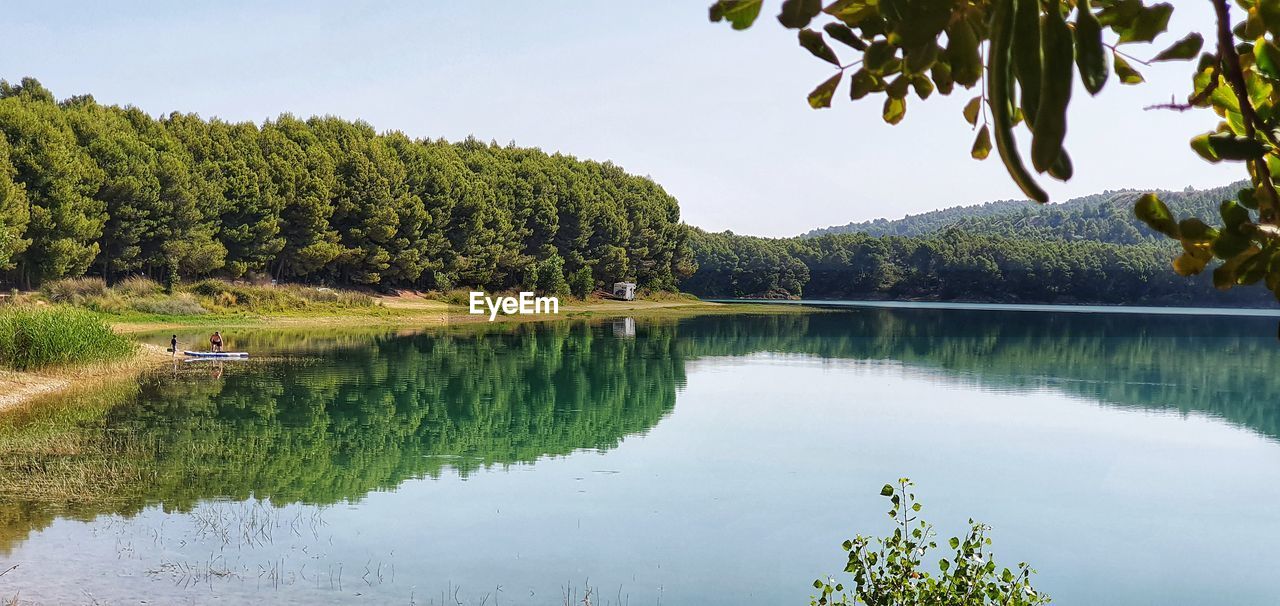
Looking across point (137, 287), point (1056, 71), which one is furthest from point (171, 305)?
point (1056, 71)

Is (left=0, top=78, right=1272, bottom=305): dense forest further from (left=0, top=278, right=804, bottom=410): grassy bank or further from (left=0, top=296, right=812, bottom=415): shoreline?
(left=0, top=296, right=812, bottom=415): shoreline

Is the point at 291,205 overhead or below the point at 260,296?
overhead

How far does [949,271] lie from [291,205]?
81.3 meters

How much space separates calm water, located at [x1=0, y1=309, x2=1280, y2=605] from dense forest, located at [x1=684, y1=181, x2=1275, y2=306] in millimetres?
82353

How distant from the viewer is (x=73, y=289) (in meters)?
41.4

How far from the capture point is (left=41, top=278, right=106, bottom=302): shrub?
40.6 m

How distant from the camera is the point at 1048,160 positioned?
87cm

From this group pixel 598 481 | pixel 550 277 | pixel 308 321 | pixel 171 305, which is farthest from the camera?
pixel 550 277

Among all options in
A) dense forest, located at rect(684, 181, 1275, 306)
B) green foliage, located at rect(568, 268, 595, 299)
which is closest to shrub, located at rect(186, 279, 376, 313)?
green foliage, located at rect(568, 268, 595, 299)

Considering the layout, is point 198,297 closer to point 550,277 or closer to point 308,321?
point 308,321

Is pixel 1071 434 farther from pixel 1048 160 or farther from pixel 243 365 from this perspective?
pixel 1048 160

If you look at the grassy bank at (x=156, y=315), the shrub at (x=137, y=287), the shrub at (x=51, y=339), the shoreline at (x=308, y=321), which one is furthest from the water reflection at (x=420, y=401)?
the shrub at (x=137, y=287)

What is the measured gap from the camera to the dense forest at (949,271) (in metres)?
110

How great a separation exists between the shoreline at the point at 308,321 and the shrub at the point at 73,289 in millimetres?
2695
